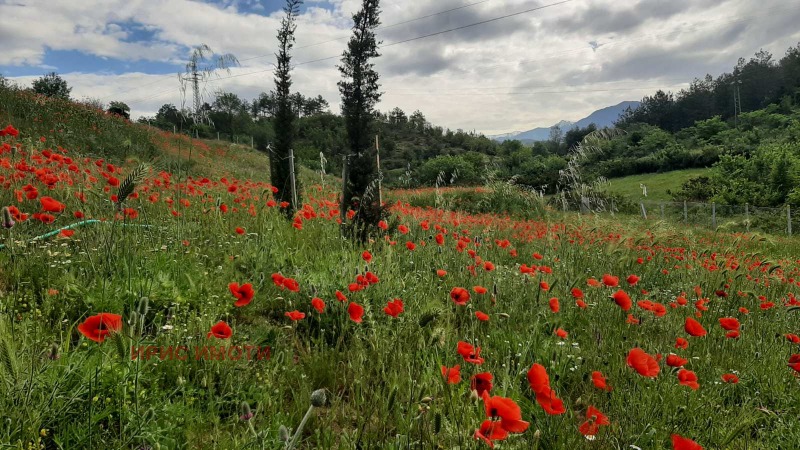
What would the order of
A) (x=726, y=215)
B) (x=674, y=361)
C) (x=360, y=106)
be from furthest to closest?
(x=726, y=215) < (x=360, y=106) < (x=674, y=361)

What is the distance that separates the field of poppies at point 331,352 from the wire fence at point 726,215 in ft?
47.9

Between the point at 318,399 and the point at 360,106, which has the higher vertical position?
the point at 360,106

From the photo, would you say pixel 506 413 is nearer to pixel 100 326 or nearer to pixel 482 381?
pixel 482 381

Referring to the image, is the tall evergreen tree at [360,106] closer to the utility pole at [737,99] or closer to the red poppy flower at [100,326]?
the red poppy flower at [100,326]

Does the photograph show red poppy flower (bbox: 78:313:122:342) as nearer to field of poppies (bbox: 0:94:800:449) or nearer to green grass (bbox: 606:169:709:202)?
field of poppies (bbox: 0:94:800:449)

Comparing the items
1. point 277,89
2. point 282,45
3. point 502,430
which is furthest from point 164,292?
point 282,45

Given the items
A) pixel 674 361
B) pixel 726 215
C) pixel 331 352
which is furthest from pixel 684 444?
pixel 726 215

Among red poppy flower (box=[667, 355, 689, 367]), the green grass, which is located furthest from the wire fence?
red poppy flower (box=[667, 355, 689, 367])

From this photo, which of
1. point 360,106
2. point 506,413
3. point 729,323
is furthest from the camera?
point 360,106

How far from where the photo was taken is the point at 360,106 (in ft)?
26.0

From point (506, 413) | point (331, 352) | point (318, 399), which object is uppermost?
point (318, 399)

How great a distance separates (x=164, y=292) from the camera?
3.01 meters

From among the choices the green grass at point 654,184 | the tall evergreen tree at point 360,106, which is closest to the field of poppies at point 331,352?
the tall evergreen tree at point 360,106

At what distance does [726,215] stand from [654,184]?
48.6ft
